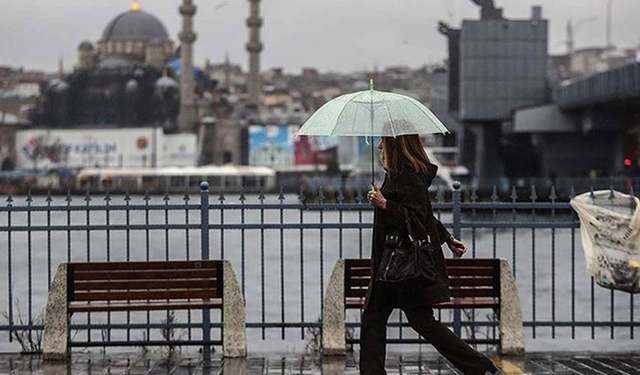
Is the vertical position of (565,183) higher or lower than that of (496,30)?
lower

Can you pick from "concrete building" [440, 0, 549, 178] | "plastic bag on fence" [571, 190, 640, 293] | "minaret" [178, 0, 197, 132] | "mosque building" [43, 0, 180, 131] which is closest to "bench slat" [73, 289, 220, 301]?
"plastic bag on fence" [571, 190, 640, 293]

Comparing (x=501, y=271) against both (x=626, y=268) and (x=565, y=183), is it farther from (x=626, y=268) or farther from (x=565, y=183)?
(x=565, y=183)

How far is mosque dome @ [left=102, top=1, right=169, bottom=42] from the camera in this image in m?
163

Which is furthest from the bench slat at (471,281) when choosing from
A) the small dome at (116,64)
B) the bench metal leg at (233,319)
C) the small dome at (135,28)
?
the small dome at (135,28)

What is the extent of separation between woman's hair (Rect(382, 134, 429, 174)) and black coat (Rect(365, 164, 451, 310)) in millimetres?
39

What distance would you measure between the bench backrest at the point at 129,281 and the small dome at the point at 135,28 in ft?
507

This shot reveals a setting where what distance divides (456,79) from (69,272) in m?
74.6

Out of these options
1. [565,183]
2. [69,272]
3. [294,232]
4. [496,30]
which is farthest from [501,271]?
[496,30]

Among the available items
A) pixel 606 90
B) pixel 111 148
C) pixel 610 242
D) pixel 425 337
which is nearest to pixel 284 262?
pixel 610 242

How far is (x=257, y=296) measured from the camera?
79.2 ft

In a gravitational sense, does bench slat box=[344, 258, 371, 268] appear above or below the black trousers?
above

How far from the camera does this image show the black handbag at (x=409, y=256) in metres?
8.12

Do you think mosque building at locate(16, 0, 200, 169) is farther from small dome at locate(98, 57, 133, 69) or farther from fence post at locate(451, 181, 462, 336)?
fence post at locate(451, 181, 462, 336)

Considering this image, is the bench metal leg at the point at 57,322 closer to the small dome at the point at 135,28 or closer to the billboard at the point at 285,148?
the billboard at the point at 285,148
